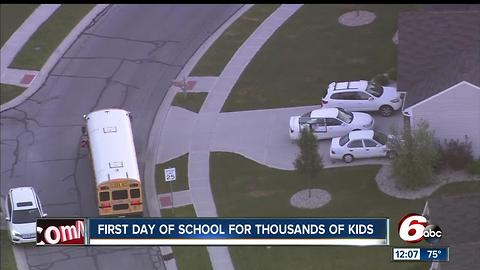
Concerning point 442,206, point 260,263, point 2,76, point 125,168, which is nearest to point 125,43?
point 2,76

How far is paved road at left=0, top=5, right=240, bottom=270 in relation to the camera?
50062mm

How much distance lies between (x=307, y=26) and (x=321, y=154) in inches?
555

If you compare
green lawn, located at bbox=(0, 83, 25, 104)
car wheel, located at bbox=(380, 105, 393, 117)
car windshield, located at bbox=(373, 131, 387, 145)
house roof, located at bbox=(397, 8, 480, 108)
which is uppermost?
house roof, located at bbox=(397, 8, 480, 108)

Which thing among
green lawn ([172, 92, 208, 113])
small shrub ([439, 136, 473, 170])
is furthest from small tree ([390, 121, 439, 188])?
green lawn ([172, 92, 208, 113])

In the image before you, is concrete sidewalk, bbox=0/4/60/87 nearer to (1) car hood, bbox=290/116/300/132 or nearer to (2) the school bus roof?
(2) the school bus roof

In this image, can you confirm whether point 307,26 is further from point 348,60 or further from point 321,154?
point 321,154

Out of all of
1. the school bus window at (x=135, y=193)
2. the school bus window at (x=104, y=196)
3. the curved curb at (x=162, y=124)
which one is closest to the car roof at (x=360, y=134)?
the curved curb at (x=162, y=124)

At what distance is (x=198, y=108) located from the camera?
60031 millimetres

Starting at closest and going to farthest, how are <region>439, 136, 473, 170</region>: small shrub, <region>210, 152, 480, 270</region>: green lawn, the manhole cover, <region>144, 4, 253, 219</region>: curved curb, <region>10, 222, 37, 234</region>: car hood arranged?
<region>210, 152, 480, 270</region>: green lawn < <region>10, 222, 37, 234</region>: car hood < <region>439, 136, 473, 170</region>: small shrub < <region>144, 4, 253, 219</region>: curved curb < the manhole cover

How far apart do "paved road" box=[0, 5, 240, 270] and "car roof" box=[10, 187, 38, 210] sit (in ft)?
5.60

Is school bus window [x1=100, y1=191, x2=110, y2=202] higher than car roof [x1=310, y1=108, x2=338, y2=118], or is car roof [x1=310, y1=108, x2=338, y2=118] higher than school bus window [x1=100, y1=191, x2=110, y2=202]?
car roof [x1=310, y1=108, x2=338, y2=118]

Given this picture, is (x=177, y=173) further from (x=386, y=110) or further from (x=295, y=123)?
(x=386, y=110)

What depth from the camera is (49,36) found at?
67875 millimetres

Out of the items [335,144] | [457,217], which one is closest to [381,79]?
[335,144]
